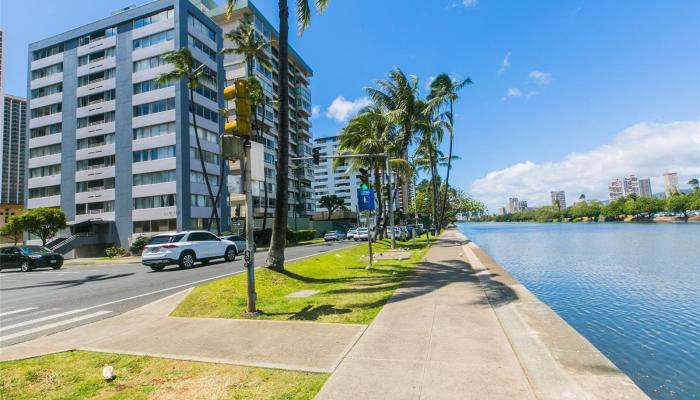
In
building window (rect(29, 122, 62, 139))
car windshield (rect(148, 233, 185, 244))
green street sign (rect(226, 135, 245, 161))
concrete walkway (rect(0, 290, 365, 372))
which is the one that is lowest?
concrete walkway (rect(0, 290, 365, 372))

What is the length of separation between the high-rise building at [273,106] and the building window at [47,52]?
68.9 ft

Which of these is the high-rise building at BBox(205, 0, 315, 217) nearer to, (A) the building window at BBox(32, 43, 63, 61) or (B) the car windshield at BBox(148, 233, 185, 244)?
(A) the building window at BBox(32, 43, 63, 61)

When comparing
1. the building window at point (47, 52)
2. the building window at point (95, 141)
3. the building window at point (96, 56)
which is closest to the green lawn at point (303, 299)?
the building window at point (95, 141)

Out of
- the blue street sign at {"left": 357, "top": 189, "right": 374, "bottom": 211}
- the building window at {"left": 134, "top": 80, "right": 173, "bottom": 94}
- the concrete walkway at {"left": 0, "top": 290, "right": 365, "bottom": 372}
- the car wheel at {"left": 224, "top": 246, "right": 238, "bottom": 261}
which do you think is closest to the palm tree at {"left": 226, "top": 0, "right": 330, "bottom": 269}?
the concrete walkway at {"left": 0, "top": 290, "right": 365, "bottom": 372}

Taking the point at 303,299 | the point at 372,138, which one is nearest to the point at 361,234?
the point at 372,138

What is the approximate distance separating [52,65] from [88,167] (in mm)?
16901

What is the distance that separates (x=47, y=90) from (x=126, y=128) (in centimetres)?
1749

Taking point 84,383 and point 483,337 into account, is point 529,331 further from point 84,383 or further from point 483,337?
point 84,383

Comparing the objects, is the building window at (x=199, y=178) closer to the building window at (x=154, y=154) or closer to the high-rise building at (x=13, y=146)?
the building window at (x=154, y=154)

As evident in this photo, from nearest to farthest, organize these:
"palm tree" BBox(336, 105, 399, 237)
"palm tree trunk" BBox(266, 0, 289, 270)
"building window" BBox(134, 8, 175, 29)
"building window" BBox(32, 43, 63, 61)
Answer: "palm tree trunk" BBox(266, 0, 289, 270)
"palm tree" BBox(336, 105, 399, 237)
"building window" BBox(134, 8, 175, 29)
"building window" BBox(32, 43, 63, 61)

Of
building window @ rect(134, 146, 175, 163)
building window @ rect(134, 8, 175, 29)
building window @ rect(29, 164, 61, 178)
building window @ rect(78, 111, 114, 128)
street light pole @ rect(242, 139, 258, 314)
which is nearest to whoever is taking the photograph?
street light pole @ rect(242, 139, 258, 314)

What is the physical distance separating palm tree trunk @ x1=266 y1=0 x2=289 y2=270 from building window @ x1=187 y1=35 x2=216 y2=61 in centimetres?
3816

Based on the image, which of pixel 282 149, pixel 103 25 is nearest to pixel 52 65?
pixel 103 25

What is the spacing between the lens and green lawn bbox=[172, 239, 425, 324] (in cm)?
746
